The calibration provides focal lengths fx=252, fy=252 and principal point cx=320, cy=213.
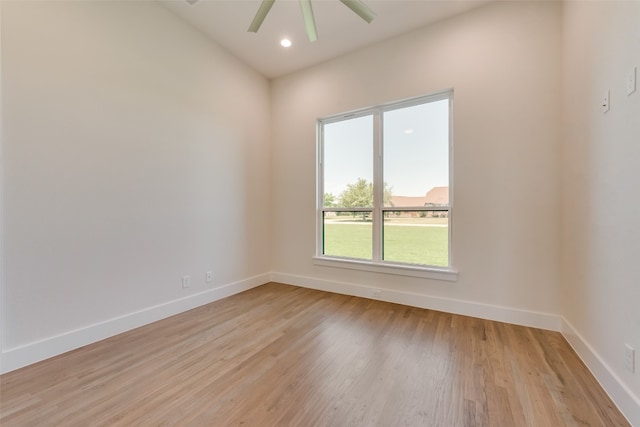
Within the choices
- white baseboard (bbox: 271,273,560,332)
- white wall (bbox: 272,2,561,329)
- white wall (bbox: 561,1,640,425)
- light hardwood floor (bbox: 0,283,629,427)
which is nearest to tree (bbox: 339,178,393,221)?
white wall (bbox: 272,2,561,329)

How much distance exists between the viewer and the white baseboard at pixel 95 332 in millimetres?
1792

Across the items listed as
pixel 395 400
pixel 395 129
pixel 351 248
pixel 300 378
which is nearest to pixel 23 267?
pixel 300 378

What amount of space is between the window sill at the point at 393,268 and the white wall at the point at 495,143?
0.23 ft

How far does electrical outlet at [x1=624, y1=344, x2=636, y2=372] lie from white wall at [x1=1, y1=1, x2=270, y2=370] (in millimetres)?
3509

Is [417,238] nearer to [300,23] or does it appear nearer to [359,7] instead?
[359,7]

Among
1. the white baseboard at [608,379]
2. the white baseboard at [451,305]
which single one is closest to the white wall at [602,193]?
the white baseboard at [608,379]

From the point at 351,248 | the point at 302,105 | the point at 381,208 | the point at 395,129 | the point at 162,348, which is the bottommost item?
the point at 162,348

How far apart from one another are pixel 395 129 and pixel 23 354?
13.1ft

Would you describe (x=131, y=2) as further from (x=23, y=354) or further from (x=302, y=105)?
(x=23, y=354)

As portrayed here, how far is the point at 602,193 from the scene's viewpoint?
170 cm

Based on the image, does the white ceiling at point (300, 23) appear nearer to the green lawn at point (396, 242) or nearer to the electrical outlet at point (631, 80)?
the electrical outlet at point (631, 80)

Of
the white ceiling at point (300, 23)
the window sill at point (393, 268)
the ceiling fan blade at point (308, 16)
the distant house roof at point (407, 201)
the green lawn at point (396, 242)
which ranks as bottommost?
the window sill at point (393, 268)

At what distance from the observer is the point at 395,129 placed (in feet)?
10.6

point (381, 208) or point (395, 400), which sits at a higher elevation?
point (381, 208)
